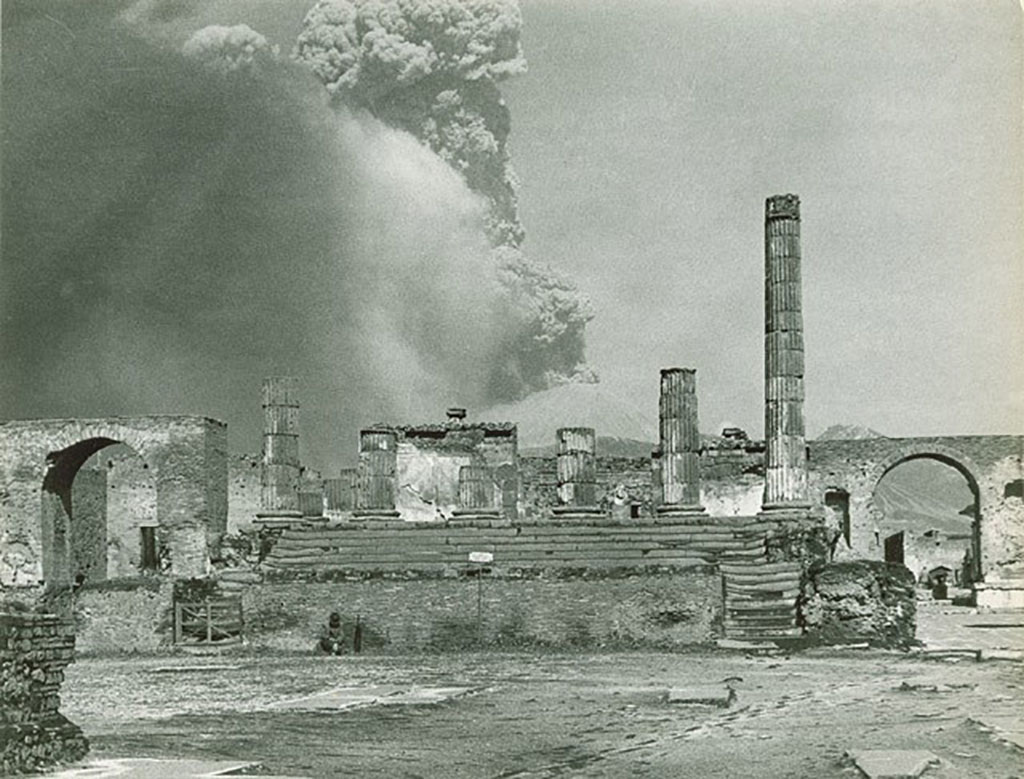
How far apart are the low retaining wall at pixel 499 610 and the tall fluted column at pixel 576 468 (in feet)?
22.6

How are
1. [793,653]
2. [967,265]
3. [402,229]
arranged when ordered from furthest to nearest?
[402,229] → [967,265] → [793,653]

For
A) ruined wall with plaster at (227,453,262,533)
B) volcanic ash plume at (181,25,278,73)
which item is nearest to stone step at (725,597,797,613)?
ruined wall with plaster at (227,453,262,533)

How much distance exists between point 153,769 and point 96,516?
2895 cm

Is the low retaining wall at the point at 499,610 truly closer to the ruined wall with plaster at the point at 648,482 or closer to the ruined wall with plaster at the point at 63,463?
the ruined wall with plaster at the point at 63,463

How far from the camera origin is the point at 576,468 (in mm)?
29328

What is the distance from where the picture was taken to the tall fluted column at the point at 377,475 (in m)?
28.6

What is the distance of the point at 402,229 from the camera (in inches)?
2018

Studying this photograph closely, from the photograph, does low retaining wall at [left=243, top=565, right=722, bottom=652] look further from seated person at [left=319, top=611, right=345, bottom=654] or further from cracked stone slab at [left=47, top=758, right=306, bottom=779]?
cracked stone slab at [left=47, top=758, right=306, bottom=779]

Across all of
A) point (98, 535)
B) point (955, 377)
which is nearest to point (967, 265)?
point (955, 377)

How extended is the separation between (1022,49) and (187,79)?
32.5 meters

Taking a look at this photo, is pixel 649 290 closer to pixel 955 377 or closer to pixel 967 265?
pixel 955 377

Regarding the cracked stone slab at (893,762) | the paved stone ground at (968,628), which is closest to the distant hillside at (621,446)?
the paved stone ground at (968,628)

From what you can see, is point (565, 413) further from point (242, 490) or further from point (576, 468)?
point (576, 468)

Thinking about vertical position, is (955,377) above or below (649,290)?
below
